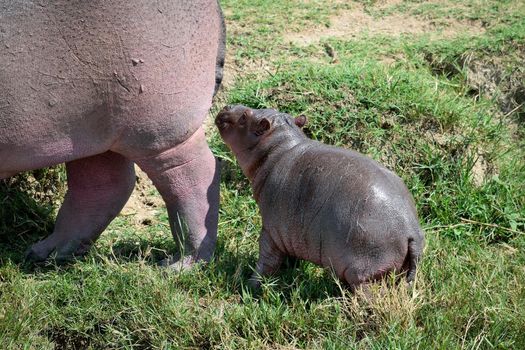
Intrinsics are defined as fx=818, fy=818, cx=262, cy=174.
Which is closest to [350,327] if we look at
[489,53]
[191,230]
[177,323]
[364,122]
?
[177,323]

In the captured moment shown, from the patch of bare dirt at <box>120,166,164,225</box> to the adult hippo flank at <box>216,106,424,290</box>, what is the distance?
3.48 ft

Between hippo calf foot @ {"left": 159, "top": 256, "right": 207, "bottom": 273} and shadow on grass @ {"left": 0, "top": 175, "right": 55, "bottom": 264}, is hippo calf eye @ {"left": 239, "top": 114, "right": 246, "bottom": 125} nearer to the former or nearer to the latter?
hippo calf foot @ {"left": 159, "top": 256, "right": 207, "bottom": 273}

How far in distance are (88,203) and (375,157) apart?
1617 mm

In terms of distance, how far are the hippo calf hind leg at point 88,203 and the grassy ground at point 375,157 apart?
0.11 m

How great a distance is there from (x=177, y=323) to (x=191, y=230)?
583mm

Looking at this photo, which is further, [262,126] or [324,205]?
[262,126]

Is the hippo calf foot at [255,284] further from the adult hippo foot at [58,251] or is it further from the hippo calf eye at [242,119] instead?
the adult hippo foot at [58,251]

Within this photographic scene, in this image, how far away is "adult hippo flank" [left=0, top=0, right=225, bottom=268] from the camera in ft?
10.3

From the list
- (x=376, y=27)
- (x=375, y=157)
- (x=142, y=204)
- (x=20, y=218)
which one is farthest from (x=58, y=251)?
(x=376, y=27)

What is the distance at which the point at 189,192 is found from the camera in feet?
12.1

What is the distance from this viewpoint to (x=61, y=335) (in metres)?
3.38

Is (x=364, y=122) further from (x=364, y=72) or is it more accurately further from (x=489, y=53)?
(x=489, y=53)

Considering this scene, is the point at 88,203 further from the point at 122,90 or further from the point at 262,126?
the point at 262,126

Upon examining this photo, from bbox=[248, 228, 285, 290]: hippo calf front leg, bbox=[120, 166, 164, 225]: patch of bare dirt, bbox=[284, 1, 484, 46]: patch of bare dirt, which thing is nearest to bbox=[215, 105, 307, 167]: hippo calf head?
bbox=[248, 228, 285, 290]: hippo calf front leg
